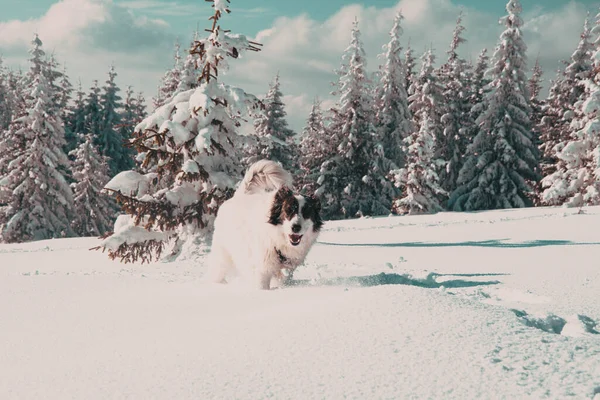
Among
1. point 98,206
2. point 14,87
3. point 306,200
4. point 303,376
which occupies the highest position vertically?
point 14,87

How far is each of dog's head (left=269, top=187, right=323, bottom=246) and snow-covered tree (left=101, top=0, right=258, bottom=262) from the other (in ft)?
19.7

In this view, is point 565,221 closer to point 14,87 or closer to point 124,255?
point 124,255

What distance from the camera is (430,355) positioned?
2.84 metres

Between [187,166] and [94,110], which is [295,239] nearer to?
[187,166]

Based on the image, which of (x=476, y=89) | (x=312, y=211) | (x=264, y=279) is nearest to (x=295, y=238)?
(x=312, y=211)

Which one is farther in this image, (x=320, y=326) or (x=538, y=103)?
(x=538, y=103)

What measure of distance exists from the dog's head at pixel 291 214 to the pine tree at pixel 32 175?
2882 centimetres

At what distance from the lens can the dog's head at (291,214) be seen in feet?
20.3

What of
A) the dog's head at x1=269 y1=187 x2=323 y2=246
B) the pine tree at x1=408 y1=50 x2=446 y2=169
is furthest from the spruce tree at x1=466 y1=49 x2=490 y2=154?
the dog's head at x1=269 y1=187 x2=323 y2=246

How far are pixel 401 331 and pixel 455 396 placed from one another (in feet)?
2.83

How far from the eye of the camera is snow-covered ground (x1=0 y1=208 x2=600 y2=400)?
2.56 metres

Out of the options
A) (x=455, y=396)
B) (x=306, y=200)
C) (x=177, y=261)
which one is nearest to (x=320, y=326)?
(x=455, y=396)

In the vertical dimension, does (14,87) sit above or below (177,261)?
above

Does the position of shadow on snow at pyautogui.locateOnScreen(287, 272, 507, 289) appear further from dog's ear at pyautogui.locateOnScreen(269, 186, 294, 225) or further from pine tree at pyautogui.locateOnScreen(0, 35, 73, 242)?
pine tree at pyautogui.locateOnScreen(0, 35, 73, 242)
